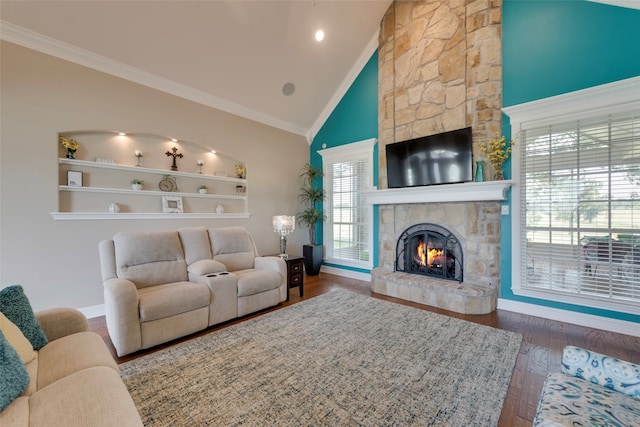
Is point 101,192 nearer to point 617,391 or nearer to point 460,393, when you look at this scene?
point 460,393

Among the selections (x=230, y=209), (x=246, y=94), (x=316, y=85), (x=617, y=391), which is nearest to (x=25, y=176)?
(x=230, y=209)

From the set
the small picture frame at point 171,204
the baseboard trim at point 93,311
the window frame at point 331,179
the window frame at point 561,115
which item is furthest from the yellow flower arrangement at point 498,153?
the baseboard trim at point 93,311

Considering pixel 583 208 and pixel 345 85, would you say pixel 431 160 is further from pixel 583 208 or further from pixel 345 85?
pixel 345 85

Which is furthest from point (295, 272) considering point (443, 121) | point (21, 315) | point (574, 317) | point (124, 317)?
point (574, 317)

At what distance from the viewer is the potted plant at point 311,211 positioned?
5270 millimetres

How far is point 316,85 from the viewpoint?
16.3 ft

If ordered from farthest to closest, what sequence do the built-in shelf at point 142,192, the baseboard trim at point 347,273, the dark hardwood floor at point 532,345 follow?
the baseboard trim at point 347,273 < the built-in shelf at point 142,192 < the dark hardwood floor at point 532,345

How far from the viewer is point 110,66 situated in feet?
10.9

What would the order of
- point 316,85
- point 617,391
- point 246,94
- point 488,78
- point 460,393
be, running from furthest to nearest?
point 316,85
point 246,94
point 488,78
point 460,393
point 617,391

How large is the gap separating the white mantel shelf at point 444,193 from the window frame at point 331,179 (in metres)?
0.51

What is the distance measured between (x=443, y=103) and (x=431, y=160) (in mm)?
858

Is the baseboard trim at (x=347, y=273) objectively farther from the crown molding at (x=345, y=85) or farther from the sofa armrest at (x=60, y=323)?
the sofa armrest at (x=60, y=323)

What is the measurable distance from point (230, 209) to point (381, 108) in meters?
3.28

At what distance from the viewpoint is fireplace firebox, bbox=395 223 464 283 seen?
3.79 m
